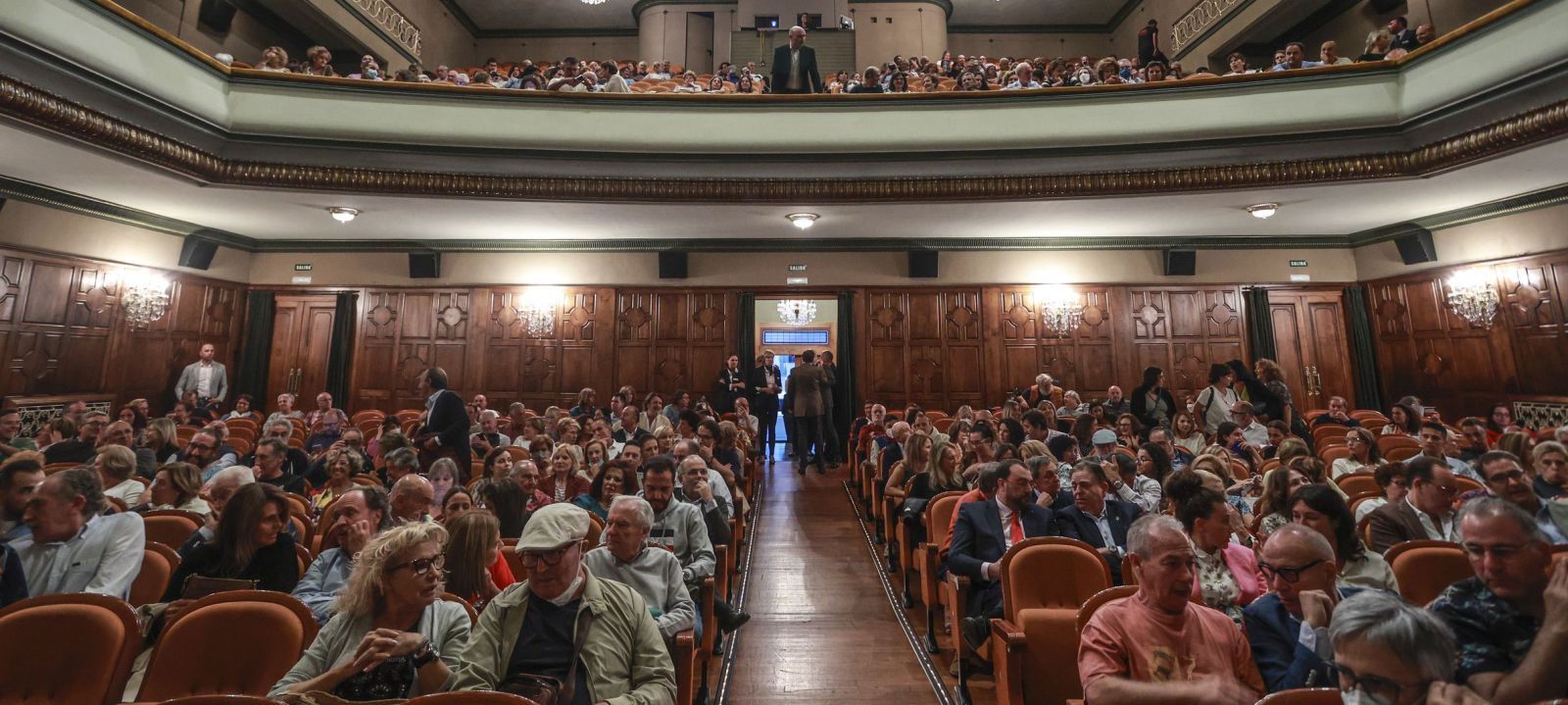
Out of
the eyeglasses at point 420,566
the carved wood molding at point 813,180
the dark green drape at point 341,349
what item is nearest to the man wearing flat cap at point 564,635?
the eyeglasses at point 420,566

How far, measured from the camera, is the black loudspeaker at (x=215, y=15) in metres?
7.97

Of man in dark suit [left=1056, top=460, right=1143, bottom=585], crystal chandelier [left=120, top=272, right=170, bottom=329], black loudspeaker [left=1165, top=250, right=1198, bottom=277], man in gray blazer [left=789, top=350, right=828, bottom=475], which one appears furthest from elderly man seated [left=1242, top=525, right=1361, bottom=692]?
crystal chandelier [left=120, top=272, right=170, bottom=329]

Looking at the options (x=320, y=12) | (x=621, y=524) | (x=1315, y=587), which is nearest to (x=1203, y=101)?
(x=1315, y=587)

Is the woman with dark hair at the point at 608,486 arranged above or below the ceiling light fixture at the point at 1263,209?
below

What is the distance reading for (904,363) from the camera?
8672 millimetres

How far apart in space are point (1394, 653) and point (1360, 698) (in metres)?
0.11

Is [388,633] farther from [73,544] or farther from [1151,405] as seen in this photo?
[1151,405]

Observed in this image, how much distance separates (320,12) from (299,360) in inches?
197

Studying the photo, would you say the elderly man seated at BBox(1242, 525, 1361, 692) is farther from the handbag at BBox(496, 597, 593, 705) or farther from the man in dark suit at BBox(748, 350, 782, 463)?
the man in dark suit at BBox(748, 350, 782, 463)

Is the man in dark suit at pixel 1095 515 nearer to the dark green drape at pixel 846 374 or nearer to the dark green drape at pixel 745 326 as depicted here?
the dark green drape at pixel 846 374

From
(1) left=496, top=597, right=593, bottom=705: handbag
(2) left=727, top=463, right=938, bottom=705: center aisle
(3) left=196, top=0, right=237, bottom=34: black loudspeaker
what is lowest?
(2) left=727, top=463, right=938, bottom=705: center aisle

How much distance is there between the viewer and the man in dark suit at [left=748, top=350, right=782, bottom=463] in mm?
8148

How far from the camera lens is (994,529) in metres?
3.06

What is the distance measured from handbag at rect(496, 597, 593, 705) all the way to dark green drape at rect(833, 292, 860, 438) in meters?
6.87
